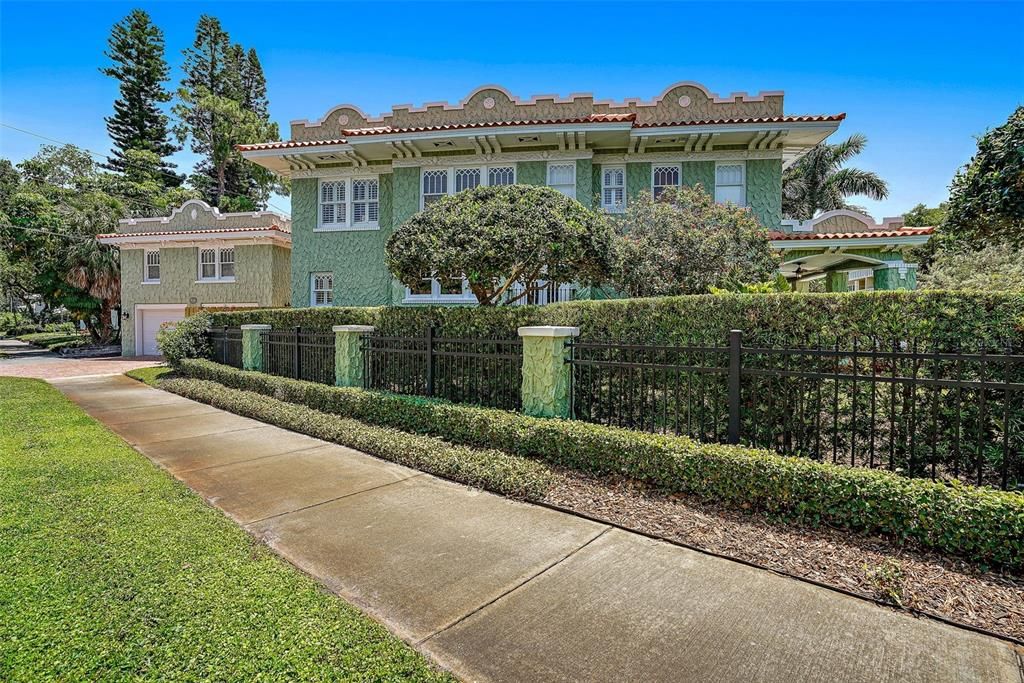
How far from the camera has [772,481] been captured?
14.9 ft

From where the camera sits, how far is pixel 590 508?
196 inches

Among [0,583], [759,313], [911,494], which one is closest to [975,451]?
[911,494]

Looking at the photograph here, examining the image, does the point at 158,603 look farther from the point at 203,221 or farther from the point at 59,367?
the point at 203,221

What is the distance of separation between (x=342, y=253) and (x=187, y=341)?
503 cm

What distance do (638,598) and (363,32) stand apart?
11.8 meters

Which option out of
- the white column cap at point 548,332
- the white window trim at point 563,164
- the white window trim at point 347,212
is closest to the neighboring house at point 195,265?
the white window trim at point 347,212

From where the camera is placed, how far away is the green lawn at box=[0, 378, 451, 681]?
2658 millimetres

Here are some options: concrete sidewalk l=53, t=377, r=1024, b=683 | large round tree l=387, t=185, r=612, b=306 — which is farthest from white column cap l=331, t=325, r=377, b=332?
concrete sidewalk l=53, t=377, r=1024, b=683

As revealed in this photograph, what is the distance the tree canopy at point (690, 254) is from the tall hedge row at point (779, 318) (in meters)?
3.35

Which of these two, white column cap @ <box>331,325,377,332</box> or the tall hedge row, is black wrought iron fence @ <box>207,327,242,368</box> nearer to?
white column cap @ <box>331,325,377,332</box>

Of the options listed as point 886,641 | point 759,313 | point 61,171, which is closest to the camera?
point 886,641

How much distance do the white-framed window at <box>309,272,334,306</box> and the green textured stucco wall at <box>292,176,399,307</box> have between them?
0.53 ft

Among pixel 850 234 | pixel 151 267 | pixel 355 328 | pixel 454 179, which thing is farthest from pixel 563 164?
pixel 151 267

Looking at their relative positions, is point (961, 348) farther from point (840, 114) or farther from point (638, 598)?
point (840, 114)
